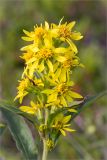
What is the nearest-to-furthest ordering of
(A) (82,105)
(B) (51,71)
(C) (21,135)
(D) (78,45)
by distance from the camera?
1. (B) (51,71)
2. (A) (82,105)
3. (C) (21,135)
4. (D) (78,45)

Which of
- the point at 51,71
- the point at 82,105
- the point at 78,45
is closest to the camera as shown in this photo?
the point at 51,71

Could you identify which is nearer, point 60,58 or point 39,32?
point 60,58

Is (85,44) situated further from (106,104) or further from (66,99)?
(66,99)

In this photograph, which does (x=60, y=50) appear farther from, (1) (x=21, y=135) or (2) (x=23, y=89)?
(1) (x=21, y=135)

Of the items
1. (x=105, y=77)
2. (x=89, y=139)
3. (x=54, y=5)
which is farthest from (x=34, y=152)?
(x=54, y=5)

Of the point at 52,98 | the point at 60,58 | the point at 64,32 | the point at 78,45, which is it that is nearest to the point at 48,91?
the point at 52,98

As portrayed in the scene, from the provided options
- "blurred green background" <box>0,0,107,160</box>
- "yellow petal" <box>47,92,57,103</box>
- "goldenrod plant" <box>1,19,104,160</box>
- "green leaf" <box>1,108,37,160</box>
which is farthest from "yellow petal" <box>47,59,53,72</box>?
"blurred green background" <box>0,0,107,160</box>

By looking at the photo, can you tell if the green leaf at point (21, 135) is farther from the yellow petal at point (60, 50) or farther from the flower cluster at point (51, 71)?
the yellow petal at point (60, 50)
